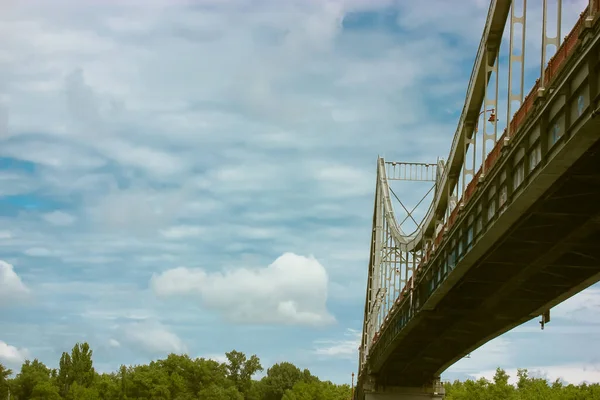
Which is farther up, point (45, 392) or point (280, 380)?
point (280, 380)

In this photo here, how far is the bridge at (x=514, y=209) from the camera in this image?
25.3 m

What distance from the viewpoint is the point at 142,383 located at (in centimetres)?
15788

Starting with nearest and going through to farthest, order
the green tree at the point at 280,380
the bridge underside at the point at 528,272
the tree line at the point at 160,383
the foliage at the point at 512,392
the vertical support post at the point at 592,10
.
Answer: the vertical support post at the point at 592,10 < the bridge underside at the point at 528,272 < the foliage at the point at 512,392 < the tree line at the point at 160,383 < the green tree at the point at 280,380

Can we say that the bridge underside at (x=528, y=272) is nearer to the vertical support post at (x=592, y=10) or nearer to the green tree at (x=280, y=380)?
the vertical support post at (x=592, y=10)

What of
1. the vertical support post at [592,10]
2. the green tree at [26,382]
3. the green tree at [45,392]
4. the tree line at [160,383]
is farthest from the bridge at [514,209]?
the green tree at [26,382]

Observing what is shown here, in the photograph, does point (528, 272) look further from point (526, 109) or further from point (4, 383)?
point (4, 383)

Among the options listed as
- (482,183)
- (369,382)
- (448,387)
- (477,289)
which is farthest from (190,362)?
(482,183)

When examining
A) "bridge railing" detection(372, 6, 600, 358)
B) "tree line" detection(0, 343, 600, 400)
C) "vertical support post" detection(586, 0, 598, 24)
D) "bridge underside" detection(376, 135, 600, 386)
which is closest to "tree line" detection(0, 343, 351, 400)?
"tree line" detection(0, 343, 600, 400)

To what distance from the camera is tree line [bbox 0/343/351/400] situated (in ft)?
524

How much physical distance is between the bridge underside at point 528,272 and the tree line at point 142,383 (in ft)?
317

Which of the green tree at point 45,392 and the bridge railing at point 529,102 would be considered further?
the green tree at point 45,392

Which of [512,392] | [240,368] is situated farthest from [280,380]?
[512,392]

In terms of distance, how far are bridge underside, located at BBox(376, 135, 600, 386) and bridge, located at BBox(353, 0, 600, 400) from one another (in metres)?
0.05

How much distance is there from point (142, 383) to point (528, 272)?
126 m
